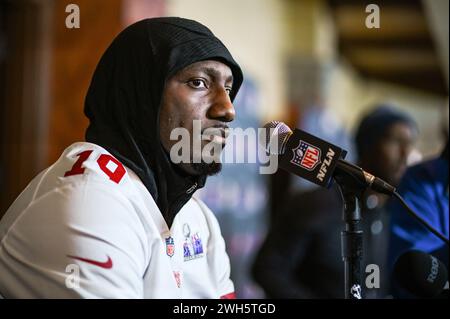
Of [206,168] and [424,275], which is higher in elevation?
[206,168]

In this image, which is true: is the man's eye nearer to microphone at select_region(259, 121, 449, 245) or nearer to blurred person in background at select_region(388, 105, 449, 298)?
microphone at select_region(259, 121, 449, 245)

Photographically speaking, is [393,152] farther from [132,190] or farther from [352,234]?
[132,190]

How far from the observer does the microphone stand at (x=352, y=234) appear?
125cm

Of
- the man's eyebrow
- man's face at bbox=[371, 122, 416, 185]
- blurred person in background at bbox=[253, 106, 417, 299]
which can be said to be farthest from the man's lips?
man's face at bbox=[371, 122, 416, 185]

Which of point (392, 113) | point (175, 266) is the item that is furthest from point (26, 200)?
point (392, 113)

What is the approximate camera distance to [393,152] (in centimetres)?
283

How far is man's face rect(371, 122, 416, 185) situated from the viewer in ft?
9.14

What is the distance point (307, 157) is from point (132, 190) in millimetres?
313

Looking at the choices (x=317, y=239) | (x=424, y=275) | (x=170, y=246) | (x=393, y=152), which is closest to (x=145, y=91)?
(x=170, y=246)

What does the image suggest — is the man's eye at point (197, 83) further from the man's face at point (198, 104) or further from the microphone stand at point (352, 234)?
the microphone stand at point (352, 234)

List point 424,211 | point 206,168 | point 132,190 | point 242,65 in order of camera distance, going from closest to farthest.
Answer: point 132,190 < point 206,168 < point 424,211 < point 242,65

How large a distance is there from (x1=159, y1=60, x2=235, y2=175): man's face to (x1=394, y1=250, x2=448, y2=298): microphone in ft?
1.59

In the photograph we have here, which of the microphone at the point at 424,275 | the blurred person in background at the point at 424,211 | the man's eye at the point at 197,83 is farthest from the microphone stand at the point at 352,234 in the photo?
the blurred person in background at the point at 424,211
